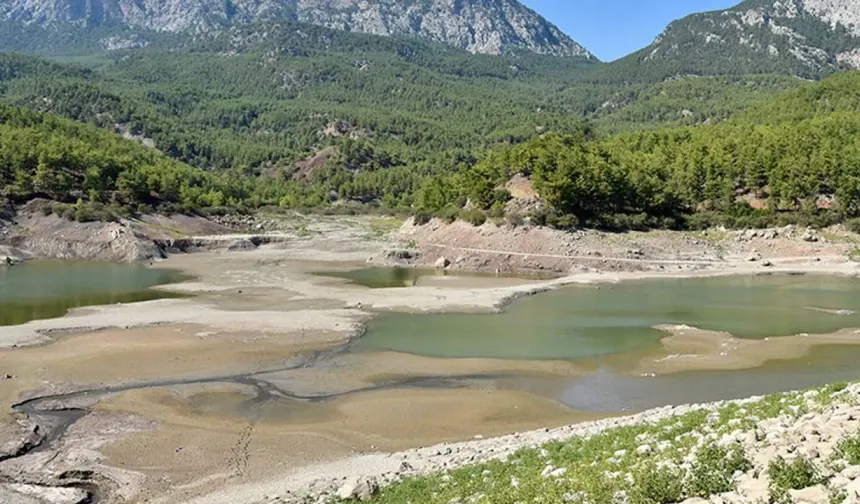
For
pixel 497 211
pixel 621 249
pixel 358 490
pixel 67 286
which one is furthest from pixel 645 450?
pixel 497 211

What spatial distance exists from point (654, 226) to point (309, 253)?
157ft

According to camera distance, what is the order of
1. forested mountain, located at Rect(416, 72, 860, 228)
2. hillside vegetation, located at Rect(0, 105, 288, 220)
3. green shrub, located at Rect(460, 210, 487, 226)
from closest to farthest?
forested mountain, located at Rect(416, 72, 860, 228) < green shrub, located at Rect(460, 210, 487, 226) < hillside vegetation, located at Rect(0, 105, 288, 220)

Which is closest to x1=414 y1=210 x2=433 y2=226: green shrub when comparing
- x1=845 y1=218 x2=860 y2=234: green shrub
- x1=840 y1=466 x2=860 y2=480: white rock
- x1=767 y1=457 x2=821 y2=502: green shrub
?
x1=845 y1=218 x2=860 y2=234: green shrub

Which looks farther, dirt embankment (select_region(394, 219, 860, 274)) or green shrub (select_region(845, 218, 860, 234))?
green shrub (select_region(845, 218, 860, 234))

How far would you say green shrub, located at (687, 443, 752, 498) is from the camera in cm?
1235

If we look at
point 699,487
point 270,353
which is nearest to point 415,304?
point 270,353

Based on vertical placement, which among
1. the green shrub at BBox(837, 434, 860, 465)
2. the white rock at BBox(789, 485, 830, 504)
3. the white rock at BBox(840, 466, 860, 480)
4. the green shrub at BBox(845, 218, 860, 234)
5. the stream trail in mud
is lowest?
the stream trail in mud

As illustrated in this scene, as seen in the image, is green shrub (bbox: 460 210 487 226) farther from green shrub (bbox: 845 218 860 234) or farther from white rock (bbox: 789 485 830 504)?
white rock (bbox: 789 485 830 504)

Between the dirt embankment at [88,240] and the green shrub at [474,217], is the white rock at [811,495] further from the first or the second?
the dirt embankment at [88,240]

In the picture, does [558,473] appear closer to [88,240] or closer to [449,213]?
[449,213]

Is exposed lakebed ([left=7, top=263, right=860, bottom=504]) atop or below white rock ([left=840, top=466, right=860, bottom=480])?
below

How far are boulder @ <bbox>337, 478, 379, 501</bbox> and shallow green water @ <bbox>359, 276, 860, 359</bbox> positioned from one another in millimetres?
20794

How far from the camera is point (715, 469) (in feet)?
42.8

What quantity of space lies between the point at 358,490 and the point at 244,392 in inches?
588
